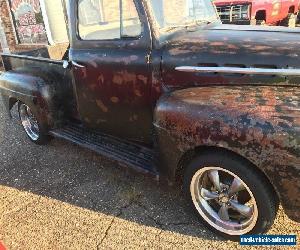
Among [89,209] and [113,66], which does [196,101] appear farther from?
[89,209]

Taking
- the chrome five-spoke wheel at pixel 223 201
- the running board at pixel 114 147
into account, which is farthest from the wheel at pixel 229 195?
the running board at pixel 114 147

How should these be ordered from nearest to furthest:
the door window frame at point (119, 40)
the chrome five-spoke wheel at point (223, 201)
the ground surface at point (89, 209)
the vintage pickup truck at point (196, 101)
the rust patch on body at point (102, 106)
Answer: the vintage pickup truck at point (196, 101), the chrome five-spoke wheel at point (223, 201), the ground surface at point (89, 209), the door window frame at point (119, 40), the rust patch on body at point (102, 106)

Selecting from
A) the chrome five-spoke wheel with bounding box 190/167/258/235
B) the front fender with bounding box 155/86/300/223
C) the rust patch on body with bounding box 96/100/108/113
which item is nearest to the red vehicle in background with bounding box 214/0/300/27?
the rust patch on body with bounding box 96/100/108/113

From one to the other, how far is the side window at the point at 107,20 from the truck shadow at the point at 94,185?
4.60ft

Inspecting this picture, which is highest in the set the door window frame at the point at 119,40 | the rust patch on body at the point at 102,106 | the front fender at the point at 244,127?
the door window frame at the point at 119,40

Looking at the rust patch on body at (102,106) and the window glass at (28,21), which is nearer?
the rust patch on body at (102,106)

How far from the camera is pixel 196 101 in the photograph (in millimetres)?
2793

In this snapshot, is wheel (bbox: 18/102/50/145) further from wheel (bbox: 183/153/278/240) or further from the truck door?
wheel (bbox: 183/153/278/240)

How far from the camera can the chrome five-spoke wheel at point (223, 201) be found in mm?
2803

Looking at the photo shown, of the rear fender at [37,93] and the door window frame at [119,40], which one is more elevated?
the door window frame at [119,40]

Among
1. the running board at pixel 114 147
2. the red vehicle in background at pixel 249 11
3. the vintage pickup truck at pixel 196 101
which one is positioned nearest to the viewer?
the vintage pickup truck at pixel 196 101

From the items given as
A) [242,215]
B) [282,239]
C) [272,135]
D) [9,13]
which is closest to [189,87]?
[272,135]

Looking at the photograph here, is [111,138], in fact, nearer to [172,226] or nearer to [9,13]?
[172,226]

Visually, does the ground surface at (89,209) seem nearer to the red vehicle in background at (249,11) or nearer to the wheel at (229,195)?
the wheel at (229,195)
